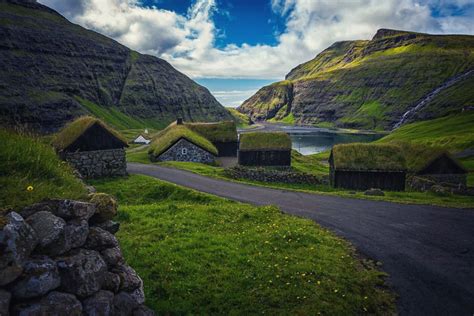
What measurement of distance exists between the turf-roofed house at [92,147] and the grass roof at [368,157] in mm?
29293

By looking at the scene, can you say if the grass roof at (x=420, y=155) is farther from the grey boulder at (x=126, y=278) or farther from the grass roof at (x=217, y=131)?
the grey boulder at (x=126, y=278)

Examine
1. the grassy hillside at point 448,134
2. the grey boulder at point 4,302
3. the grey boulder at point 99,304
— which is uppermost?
the grassy hillside at point 448,134

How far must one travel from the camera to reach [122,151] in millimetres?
33312

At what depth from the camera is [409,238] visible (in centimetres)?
1614

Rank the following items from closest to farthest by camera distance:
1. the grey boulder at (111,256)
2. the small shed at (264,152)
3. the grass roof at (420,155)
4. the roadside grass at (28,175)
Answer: the roadside grass at (28,175), the grey boulder at (111,256), the grass roof at (420,155), the small shed at (264,152)

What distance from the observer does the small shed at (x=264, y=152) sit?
2406 inches

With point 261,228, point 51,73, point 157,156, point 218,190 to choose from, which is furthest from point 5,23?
point 261,228

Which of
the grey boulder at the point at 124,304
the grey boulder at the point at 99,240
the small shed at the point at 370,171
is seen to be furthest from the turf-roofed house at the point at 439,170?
the grey boulder at the point at 99,240

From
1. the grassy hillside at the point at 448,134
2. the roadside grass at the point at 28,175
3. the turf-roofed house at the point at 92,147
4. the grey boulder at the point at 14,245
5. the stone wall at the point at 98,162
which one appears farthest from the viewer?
the grassy hillside at the point at 448,134

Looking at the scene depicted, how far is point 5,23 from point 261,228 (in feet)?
691

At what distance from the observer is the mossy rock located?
8.79 metres

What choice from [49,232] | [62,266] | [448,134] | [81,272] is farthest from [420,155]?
[448,134]

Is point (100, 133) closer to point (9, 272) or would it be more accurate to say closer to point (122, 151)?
point (122, 151)

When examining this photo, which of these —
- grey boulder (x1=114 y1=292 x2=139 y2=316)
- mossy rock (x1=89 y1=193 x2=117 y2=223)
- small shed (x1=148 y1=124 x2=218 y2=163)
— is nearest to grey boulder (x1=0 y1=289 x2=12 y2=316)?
grey boulder (x1=114 y1=292 x2=139 y2=316)
